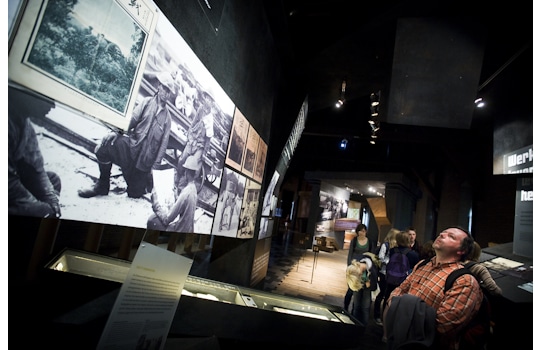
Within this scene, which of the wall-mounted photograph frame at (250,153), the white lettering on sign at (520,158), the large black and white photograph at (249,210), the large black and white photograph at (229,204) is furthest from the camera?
the white lettering on sign at (520,158)

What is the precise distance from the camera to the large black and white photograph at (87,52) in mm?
884

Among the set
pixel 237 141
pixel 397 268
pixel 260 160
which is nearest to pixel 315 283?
pixel 397 268

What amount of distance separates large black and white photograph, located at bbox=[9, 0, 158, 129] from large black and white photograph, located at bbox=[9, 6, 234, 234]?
52mm

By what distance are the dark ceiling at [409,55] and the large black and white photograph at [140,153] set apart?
7.35 feet

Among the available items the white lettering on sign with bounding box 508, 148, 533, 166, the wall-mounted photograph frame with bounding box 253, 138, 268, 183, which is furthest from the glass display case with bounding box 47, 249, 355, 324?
the white lettering on sign with bounding box 508, 148, 533, 166

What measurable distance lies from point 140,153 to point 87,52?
53 cm

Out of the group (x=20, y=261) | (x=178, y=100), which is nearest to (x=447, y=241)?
(x=178, y=100)

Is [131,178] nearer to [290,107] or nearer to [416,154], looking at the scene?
[290,107]

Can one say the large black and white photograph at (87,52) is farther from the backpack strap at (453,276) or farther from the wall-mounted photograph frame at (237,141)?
the backpack strap at (453,276)

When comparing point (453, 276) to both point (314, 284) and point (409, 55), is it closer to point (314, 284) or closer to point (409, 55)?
point (409, 55)

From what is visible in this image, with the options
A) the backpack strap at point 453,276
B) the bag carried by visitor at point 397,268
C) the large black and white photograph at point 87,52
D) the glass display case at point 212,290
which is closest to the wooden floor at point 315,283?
the bag carried by visitor at point 397,268

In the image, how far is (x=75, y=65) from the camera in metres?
1.02

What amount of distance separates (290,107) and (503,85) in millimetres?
3624

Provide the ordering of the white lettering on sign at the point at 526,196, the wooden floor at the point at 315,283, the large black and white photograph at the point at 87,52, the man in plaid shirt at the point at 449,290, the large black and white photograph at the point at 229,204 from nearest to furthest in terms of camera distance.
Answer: the large black and white photograph at the point at 87,52 → the man in plaid shirt at the point at 449,290 → the large black and white photograph at the point at 229,204 → the white lettering on sign at the point at 526,196 → the wooden floor at the point at 315,283
